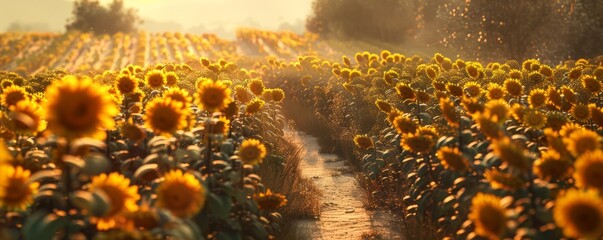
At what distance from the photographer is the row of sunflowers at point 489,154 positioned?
10.6 ft

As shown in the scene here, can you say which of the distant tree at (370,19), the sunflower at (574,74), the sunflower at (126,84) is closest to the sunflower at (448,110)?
the sunflower at (126,84)

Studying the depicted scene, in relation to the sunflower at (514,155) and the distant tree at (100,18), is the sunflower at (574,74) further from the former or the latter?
the distant tree at (100,18)

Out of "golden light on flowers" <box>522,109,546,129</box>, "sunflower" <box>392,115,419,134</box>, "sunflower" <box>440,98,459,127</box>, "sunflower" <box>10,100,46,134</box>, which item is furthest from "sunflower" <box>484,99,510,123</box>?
"sunflower" <box>10,100,46,134</box>

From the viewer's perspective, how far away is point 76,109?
298cm

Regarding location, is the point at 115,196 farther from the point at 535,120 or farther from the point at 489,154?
the point at 535,120

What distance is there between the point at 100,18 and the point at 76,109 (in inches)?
2200

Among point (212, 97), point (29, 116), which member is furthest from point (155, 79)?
point (29, 116)

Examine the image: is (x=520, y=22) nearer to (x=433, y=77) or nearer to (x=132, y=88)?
(x=433, y=77)

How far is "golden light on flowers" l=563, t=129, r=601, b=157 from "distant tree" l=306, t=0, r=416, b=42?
38.9 metres

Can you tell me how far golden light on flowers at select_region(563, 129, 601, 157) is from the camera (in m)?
3.68

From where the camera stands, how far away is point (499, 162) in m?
5.03

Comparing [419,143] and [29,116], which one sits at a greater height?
[29,116]

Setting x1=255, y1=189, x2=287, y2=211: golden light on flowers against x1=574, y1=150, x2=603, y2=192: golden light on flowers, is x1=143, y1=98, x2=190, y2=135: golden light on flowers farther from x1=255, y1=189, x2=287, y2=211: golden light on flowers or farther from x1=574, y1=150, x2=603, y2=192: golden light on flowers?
x1=574, y1=150, x2=603, y2=192: golden light on flowers

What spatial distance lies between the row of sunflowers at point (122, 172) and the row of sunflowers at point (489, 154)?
142 centimetres
